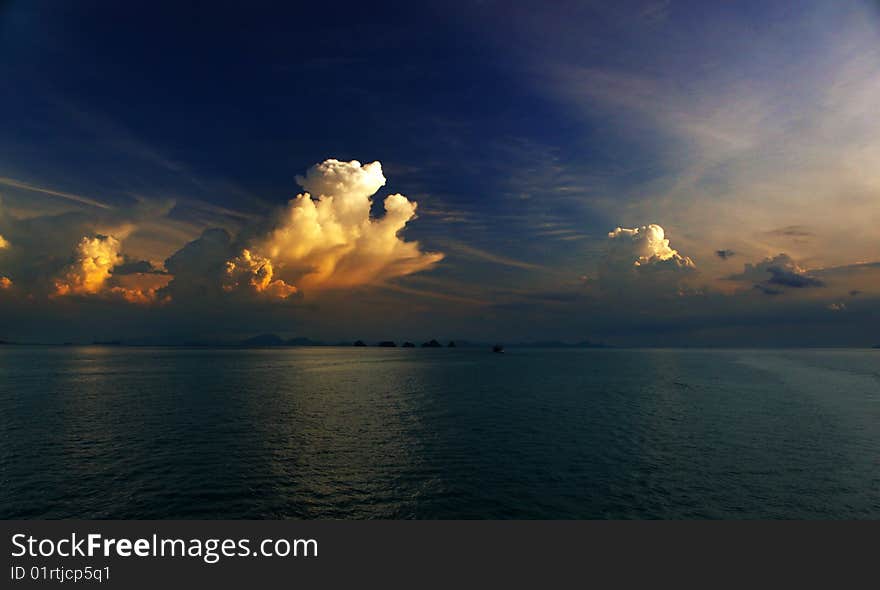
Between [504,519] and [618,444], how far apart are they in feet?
83.2

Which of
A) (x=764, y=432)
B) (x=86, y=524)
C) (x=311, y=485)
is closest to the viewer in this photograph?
(x=86, y=524)

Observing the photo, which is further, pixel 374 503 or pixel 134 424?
pixel 134 424

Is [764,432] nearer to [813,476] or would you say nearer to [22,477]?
[813,476]

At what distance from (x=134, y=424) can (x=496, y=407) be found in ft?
180

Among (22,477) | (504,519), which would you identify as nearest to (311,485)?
(504,519)

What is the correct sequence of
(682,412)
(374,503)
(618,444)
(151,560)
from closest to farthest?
1. (151,560)
2. (374,503)
3. (618,444)
4. (682,412)

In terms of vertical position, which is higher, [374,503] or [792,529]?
[374,503]

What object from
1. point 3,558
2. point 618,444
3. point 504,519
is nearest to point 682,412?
point 618,444

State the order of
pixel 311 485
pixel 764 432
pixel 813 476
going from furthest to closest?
pixel 764 432 → pixel 813 476 → pixel 311 485

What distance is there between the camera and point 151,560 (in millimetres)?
22266

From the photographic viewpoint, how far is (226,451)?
44500 mm

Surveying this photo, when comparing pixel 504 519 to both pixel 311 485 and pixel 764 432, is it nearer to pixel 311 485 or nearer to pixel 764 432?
pixel 311 485

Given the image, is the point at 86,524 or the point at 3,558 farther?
the point at 86,524

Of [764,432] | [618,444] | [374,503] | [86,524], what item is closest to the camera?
[86,524]
